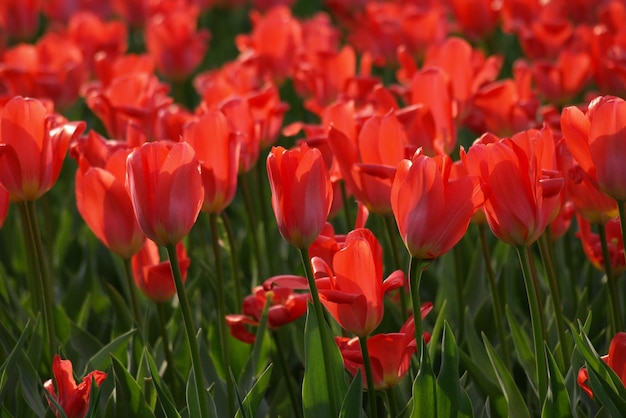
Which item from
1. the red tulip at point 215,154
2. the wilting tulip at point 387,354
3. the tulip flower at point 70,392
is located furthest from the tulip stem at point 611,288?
the tulip flower at point 70,392

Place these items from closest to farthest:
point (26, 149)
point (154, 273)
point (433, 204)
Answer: point (433, 204) < point (26, 149) < point (154, 273)

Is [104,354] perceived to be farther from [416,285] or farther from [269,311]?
[416,285]

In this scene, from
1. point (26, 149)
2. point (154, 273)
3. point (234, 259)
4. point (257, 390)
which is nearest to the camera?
point (257, 390)

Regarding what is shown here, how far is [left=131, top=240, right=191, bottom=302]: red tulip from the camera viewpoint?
6.27 feet

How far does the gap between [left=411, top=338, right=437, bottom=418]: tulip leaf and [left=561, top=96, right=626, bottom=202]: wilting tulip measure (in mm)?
373

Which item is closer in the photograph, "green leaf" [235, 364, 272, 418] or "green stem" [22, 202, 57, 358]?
"green leaf" [235, 364, 272, 418]

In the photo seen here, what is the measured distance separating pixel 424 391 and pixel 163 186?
470 mm

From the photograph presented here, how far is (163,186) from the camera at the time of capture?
1441 millimetres

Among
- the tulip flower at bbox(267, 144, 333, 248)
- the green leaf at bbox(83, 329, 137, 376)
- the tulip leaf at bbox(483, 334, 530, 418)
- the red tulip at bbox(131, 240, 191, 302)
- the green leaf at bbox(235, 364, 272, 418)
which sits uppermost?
the tulip flower at bbox(267, 144, 333, 248)

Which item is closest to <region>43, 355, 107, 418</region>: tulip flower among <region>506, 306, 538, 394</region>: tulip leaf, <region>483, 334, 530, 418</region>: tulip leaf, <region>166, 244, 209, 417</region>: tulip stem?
<region>166, 244, 209, 417</region>: tulip stem

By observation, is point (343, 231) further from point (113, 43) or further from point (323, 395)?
point (113, 43)

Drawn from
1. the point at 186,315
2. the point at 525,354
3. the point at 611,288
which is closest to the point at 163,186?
the point at 186,315

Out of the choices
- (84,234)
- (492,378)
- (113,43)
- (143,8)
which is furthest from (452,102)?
(143,8)

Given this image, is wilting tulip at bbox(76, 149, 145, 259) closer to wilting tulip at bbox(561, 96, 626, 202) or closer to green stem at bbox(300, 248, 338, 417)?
green stem at bbox(300, 248, 338, 417)
